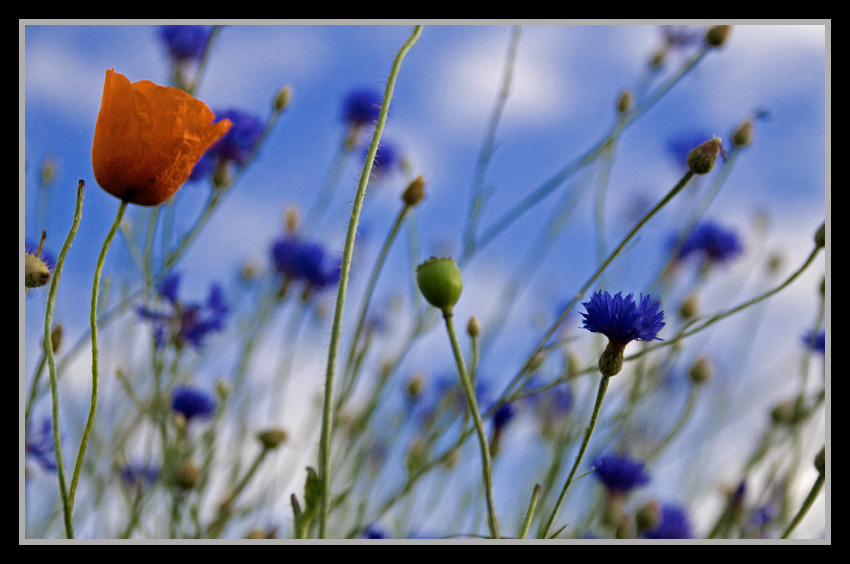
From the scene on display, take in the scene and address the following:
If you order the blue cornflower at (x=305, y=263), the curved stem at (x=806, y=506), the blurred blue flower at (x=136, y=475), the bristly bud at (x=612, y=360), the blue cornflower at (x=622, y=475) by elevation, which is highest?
the blue cornflower at (x=305, y=263)

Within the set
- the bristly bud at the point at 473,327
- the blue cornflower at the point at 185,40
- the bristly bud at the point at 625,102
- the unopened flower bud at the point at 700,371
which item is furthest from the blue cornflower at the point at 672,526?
the blue cornflower at the point at 185,40

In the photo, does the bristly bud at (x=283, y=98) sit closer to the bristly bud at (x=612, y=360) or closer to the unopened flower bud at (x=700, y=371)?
the bristly bud at (x=612, y=360)

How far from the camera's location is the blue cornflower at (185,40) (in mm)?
761

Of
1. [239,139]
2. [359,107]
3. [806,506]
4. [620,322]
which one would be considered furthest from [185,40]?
[806,506]

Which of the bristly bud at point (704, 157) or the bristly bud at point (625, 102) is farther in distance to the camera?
the bristly bud at point (625, 102)

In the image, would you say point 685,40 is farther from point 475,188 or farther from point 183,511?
point 183,511

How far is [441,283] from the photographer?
1.34 ft

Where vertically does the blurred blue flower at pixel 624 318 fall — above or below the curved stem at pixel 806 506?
above

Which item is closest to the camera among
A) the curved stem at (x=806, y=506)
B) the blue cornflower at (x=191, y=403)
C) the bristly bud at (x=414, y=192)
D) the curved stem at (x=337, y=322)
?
the curved stem at (x=337, y=322)

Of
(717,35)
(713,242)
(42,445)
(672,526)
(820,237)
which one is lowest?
(672,526)

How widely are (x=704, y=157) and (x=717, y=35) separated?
0.28 m

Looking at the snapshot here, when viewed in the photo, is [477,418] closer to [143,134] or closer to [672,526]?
[143,134]

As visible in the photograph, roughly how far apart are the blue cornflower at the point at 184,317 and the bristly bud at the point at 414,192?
1.03 ft
